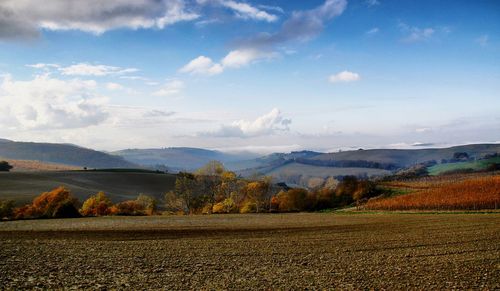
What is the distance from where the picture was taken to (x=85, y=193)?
132 meters

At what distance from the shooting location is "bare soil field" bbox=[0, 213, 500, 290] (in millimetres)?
18619

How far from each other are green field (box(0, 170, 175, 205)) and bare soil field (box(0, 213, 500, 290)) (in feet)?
289

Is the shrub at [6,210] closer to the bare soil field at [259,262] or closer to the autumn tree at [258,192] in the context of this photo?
the bare soil field at [259,262]

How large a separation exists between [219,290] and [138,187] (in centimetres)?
15249

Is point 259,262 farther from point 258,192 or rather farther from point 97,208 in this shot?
point 258,192

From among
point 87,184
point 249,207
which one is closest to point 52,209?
point 249,207

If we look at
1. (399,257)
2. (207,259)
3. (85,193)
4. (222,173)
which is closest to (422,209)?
(222,173)

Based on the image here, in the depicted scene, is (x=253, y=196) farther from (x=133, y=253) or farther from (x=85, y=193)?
(x=133, y=253)

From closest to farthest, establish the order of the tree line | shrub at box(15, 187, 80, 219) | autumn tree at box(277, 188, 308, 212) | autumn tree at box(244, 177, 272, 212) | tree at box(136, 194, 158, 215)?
shrub at box(15, 187, 80, 219)
the tree line
tree at box(136, 194, 158, 215)
autumn tree at box(244, 177, 272, 212)
autumn tree at box(277, 188, 308, 212)

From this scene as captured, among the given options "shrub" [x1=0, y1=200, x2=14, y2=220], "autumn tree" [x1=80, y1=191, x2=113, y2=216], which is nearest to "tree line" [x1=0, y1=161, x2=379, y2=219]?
"autumn tree" [x1=80, y1=191, x2=113, y2=216]

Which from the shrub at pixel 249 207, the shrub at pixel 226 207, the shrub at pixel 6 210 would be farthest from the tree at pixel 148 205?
the shrub at pixel 6 210

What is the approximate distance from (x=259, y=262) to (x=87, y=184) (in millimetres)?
143806

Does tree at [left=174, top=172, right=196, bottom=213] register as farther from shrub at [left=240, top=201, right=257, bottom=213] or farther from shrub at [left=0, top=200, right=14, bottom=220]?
shrub at [left=0, top=200, right=14, bottom=220]

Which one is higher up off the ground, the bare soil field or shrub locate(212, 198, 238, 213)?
the bare soil field
